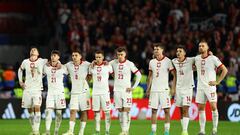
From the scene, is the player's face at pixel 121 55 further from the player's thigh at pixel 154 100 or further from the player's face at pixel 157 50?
the player's thigh at pixel 154 100

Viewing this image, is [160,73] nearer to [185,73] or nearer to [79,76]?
[185,73]

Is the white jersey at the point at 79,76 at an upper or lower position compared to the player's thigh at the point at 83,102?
upper

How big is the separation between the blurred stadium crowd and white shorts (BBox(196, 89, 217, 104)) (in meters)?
10.6

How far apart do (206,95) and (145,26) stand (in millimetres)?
13970

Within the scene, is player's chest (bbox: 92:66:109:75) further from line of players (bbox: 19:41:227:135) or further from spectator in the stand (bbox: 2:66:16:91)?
spectator in the stand (bbox: 2:66:16:91)

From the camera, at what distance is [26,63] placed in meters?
22.9

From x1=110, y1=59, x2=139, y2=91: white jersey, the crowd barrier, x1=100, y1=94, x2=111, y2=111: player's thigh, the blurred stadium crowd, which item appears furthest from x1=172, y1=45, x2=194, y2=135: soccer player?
the blurred stadium crowd

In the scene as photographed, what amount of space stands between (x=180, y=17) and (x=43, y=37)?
652cm

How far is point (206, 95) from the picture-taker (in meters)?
22.2

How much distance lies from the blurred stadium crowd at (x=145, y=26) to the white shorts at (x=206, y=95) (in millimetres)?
10645

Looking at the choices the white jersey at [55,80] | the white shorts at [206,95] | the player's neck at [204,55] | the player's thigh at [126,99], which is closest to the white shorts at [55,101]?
the white jersey at [55,80]

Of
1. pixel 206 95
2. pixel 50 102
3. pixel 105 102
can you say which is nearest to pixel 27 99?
pixel 50 102

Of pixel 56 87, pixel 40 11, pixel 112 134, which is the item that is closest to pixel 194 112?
pixel 112 134

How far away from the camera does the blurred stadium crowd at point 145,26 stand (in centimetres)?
3419
